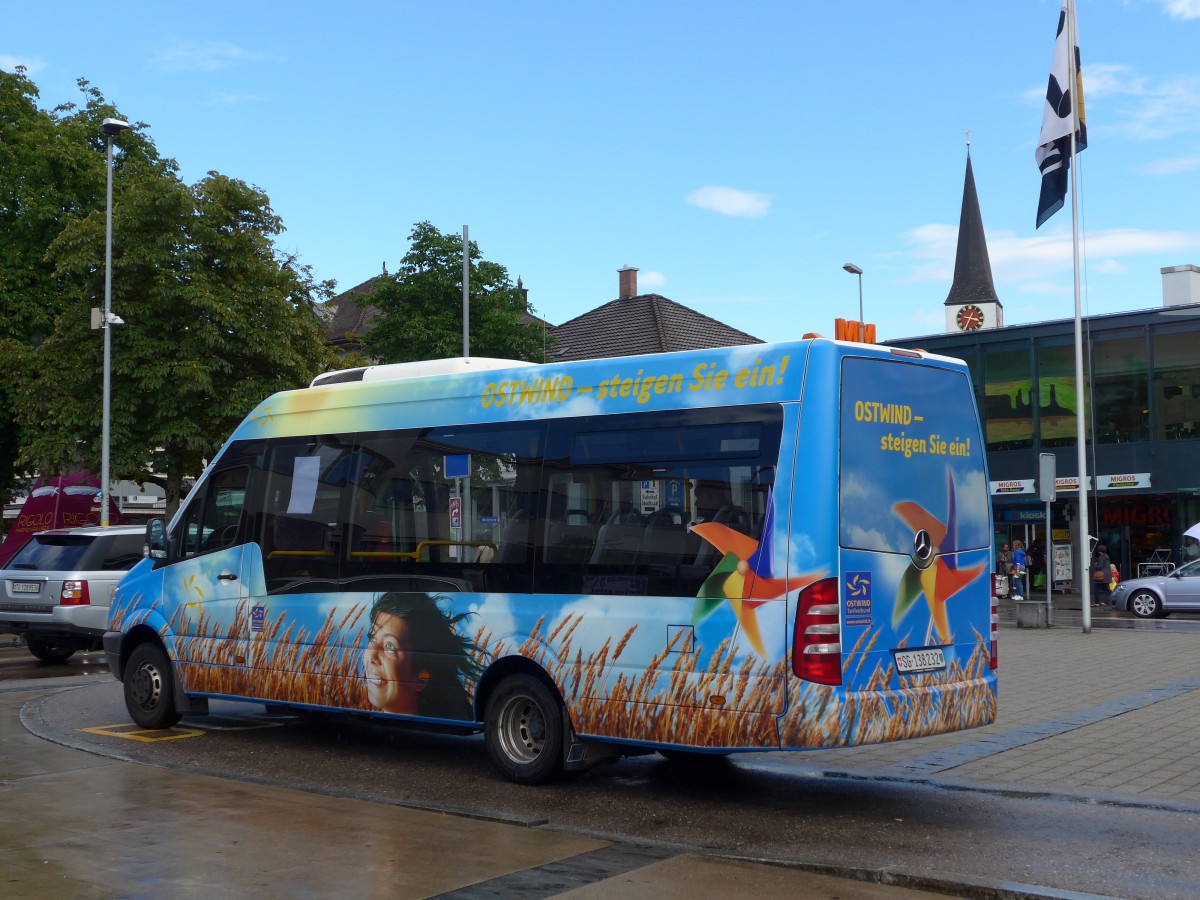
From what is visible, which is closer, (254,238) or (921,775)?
(921,775)

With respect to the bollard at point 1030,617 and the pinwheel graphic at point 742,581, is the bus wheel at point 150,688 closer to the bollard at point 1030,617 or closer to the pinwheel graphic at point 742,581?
the pinwheel graphic at point 742,581

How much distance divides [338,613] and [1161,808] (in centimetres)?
569

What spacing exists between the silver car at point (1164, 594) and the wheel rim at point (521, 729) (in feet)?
A: 80.0

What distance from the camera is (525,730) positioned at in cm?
917

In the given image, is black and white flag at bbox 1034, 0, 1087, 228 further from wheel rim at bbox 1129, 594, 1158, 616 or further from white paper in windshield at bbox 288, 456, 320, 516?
white paper in windshield at bbox 288, 456, 320, 516

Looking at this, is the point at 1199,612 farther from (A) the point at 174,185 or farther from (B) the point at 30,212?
(B) the point at 30,212

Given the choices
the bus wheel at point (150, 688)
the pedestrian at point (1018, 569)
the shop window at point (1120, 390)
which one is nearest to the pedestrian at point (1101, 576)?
the pedestrian at point (1018, 569)

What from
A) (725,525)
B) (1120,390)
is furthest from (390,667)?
(1120,390)

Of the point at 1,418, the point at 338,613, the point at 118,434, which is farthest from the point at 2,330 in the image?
the point at 338,613

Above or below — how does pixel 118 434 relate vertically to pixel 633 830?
above

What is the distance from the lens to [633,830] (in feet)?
25.4

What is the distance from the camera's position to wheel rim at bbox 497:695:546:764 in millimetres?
9078

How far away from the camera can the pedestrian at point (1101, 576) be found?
34844 mm

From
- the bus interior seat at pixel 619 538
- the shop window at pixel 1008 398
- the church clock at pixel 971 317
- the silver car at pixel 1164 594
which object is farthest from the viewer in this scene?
the church clock at pixel 971 317
